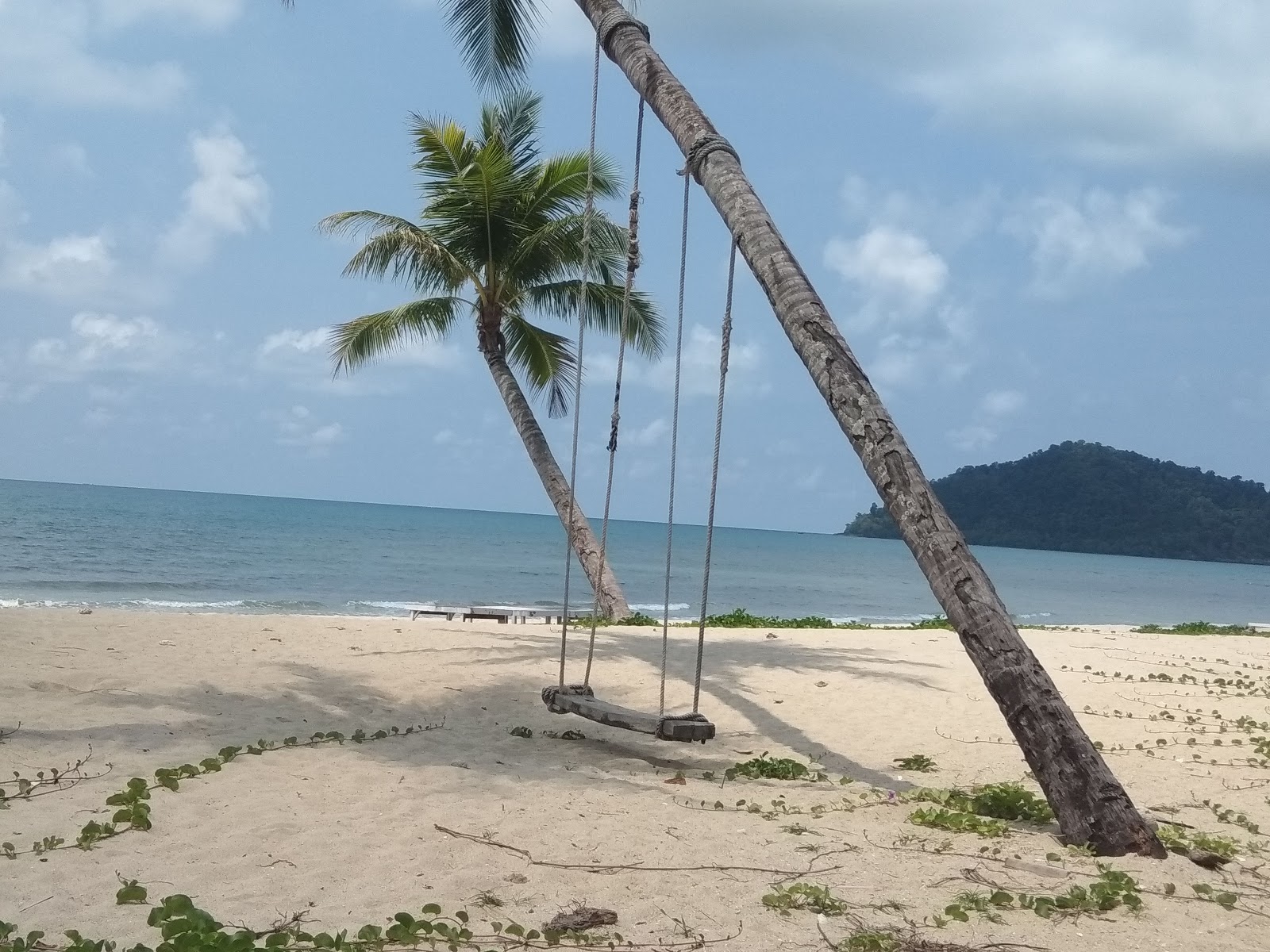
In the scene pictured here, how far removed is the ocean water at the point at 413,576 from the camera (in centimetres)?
2659

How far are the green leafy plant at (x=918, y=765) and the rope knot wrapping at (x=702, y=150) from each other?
360cm

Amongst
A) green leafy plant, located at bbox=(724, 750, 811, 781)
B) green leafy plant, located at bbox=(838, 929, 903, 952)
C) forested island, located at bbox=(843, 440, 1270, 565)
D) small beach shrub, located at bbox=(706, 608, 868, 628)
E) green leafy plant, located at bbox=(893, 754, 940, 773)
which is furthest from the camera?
forested island, located at bbox=(843, 440, 1270, 565)

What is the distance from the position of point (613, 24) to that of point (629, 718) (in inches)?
171

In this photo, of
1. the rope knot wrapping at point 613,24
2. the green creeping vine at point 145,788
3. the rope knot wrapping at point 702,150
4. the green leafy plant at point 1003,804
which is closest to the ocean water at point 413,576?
the green creeping vine at point 145,788

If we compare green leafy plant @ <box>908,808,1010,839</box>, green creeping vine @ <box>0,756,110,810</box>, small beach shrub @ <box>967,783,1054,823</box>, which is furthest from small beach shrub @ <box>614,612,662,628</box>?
green creeping vine @ <box>0,756,110,810</box>

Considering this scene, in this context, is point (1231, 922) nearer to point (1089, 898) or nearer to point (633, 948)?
point (1089, 898)

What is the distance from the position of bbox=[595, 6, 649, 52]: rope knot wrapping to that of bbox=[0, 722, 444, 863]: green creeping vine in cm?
459

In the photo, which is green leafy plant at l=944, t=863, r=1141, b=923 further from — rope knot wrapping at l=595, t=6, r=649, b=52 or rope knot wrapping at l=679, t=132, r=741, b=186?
rope knot wrapping at l=595, t=6, r=649, b=52

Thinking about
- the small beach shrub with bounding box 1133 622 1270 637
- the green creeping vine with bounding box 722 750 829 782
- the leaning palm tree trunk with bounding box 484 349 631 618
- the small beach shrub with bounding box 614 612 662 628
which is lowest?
the green creeping vine with bounding box 722 750 829 782

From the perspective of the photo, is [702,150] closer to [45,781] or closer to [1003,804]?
[1003,804]

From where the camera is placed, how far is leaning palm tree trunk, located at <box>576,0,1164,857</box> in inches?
175

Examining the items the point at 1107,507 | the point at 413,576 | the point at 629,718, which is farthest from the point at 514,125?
the point at 1107,507

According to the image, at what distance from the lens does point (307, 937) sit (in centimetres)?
307

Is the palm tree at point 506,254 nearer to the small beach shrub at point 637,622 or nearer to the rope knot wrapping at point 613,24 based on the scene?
the small beach shrub at point 637,622
